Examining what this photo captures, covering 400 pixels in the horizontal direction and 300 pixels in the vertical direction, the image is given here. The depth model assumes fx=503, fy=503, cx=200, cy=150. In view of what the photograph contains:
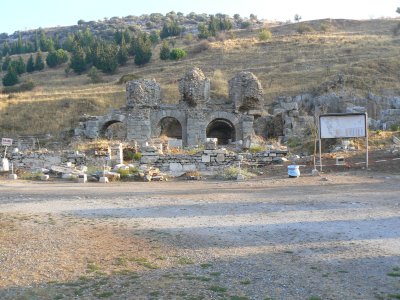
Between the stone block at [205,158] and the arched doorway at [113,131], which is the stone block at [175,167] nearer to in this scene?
the stone block at [205,158]

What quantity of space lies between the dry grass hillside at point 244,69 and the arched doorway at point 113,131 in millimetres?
2712

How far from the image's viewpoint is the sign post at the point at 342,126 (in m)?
15.2

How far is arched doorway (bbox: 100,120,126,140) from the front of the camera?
31308 millimetres

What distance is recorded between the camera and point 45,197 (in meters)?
10.8

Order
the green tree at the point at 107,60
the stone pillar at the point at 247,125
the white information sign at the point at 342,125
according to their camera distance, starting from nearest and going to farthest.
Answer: the white information sign at the point at 342,125, the stone pillar at the point at 247,125, the green tree at the point at 107,60

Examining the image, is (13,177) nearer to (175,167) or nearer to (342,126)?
(175,167)

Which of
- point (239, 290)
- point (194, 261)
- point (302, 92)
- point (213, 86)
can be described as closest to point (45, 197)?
point (194, 261)

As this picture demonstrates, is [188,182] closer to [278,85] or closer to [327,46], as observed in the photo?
[278,85]

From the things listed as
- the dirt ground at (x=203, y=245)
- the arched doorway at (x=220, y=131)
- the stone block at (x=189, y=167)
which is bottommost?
the dirt ground at (x=203, y=245)

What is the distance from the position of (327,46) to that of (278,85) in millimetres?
18565

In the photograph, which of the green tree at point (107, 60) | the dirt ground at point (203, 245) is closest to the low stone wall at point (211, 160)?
the dirt ground at point (203, 245)

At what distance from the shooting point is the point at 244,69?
168ft

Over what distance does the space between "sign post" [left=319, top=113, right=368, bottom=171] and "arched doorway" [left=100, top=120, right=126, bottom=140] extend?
1785 cm

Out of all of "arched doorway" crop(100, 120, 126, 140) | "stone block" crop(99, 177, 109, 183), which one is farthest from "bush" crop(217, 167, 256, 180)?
"arched doorway" crop(100, 120, 126, 140)
